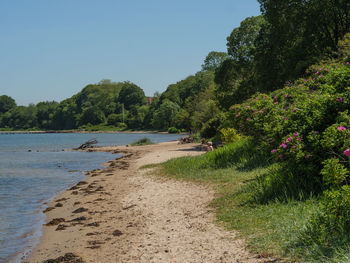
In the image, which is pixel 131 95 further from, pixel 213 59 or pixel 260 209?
pixel 260 209

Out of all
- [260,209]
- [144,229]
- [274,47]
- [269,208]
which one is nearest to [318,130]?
[269,208]

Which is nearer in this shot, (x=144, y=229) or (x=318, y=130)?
(x=318, y=130)

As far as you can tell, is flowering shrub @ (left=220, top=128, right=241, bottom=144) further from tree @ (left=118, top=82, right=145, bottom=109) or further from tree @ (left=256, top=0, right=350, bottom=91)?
tree @ (left=118, top=82, right=145, bottom=109)

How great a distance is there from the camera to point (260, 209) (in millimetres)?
8406

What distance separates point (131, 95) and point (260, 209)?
14627 centimetres

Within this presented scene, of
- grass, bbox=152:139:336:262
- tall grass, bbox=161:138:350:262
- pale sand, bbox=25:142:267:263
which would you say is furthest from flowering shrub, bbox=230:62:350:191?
pale sand, bbox=25:142:267:263

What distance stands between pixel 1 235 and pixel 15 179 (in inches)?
502

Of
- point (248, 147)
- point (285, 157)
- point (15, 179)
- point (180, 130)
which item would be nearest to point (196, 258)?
point (285, 157)

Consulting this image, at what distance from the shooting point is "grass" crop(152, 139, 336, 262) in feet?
20.0

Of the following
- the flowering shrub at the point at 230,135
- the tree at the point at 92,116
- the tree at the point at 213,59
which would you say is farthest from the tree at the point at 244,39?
the tree at the point at 92,116

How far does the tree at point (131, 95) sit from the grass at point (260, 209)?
455 ft

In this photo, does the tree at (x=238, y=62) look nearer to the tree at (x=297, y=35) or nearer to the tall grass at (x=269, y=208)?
the tree at (x=297, y=35)

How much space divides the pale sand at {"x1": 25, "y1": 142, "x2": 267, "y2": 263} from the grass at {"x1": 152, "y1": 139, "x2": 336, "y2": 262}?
339 millimetres

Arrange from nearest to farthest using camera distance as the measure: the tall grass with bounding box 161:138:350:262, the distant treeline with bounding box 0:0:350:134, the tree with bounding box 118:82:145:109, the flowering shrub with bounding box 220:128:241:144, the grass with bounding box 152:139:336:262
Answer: the tall grass with bounding box 161:138:350:262
the grass with bounding box 152:139:336:262
the flowering shrub with bounding box 220:128:241:144
the distant treeline with bounding box 0:0:350:134
the tree with bounding box 118:82:145:109
